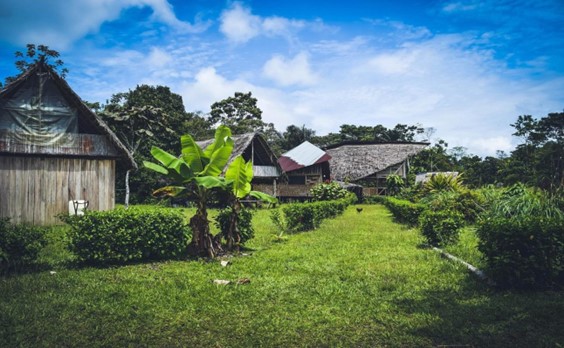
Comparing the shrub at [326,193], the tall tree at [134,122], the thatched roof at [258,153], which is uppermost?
the tall tree at [134,122]

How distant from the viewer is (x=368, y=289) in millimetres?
5887

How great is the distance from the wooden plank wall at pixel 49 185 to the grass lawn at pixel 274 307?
791 centimetres

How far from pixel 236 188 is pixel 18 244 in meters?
4.52

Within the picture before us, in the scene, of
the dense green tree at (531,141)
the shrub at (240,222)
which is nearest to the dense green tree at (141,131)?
the shrub at (240,222)

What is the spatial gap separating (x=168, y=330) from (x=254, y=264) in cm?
362

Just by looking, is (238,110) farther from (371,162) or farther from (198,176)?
(198,176)

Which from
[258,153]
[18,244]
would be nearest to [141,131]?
[258,153]

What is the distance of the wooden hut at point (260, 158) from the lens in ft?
90.9

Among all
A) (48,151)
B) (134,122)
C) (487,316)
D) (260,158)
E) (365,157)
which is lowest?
(487,316)

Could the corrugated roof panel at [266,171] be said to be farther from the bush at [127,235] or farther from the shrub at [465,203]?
the bush at [127,235]

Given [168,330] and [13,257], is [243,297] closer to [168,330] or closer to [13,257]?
[168,330]

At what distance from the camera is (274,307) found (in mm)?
5098

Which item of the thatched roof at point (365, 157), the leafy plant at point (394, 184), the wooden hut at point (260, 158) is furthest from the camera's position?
the thatched roof at point (365, 157)

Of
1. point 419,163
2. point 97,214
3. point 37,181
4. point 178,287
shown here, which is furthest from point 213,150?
point 419,163
